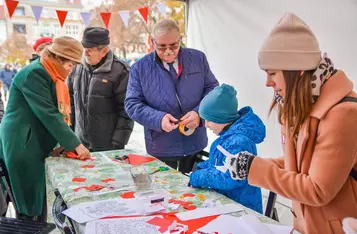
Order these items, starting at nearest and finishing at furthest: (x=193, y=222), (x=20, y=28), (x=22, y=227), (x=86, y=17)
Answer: (x=193, y=222)
(x=22, y=227)
(x=20, y=28)
(x=86, y=17)

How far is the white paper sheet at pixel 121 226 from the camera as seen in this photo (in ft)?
3.27

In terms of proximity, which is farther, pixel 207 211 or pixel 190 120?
pixel 190 120

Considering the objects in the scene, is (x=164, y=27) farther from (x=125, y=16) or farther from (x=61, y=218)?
(x=125, y=16)

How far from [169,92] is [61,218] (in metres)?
1.03

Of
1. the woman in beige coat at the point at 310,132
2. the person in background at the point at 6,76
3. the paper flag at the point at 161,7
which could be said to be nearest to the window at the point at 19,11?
the person in background at the point at 6,76

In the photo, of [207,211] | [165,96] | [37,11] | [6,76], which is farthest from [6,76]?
[207,211]

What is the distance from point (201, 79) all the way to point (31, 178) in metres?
1.18

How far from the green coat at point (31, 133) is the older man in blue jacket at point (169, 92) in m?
→ 0.45

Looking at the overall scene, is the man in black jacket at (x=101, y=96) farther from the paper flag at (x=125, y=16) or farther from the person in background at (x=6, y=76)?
the person in background at (x=6, y=76)

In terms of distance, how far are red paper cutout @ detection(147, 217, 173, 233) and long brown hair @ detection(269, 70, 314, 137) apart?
0.51 metres

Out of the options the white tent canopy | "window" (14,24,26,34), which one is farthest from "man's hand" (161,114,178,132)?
"window" (14,24,26,34)

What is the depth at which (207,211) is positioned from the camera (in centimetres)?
114

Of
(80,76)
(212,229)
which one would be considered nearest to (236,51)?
(80,76)

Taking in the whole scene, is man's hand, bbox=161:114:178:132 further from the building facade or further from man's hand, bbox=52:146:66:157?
the building facade
